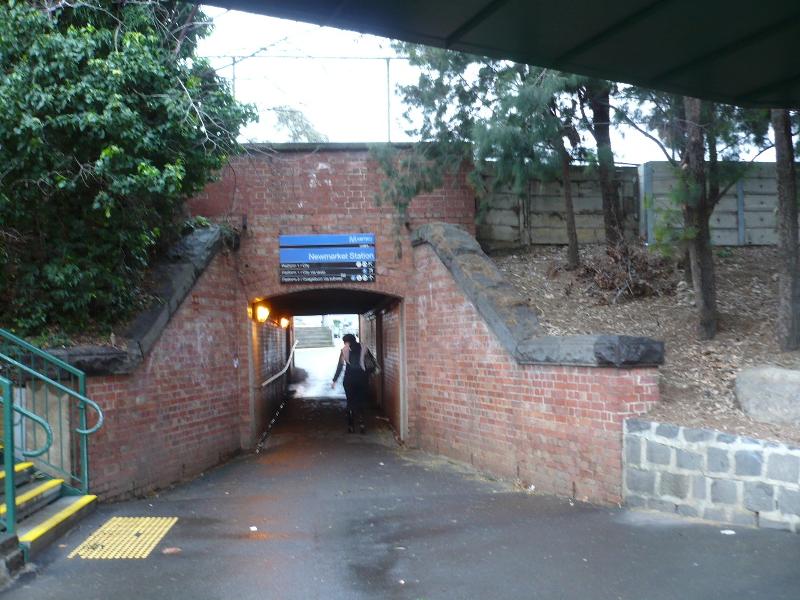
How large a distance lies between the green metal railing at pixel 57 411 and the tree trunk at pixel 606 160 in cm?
699

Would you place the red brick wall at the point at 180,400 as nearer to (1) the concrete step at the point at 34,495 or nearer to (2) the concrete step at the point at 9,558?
(1) the concrete step at the point at 34,495

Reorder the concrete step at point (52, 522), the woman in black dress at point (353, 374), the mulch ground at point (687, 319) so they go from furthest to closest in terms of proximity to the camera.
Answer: the woman in black dress at point (353, 374) < the mulch ground at point (687, 319) < the concrete step at point (52, 522)

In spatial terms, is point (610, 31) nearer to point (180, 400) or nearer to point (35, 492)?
point (35, 492)

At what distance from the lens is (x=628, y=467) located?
249 inches

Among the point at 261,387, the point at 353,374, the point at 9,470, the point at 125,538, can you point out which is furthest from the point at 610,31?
the point at 261,387

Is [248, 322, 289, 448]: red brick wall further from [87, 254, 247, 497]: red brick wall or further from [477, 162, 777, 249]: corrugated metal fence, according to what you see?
[477, 162, 777, 249]: corrugated metal fence

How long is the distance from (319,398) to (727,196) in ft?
40.3

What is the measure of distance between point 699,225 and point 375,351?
11.8m

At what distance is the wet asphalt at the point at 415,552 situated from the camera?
4465 mm

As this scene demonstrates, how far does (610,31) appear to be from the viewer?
14.4ft

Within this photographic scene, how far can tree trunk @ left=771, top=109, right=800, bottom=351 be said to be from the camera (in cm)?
702

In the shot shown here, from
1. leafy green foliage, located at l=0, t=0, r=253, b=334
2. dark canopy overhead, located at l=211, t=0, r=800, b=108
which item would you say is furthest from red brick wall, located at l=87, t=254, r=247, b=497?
dark canopy overhead, located at l=211, t=0, r=800, b=108

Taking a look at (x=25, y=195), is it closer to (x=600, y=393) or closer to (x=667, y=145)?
(x=600, y=393)

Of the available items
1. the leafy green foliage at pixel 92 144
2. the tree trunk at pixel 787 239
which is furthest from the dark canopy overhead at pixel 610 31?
the leafy green foliage at pixel 92 144
